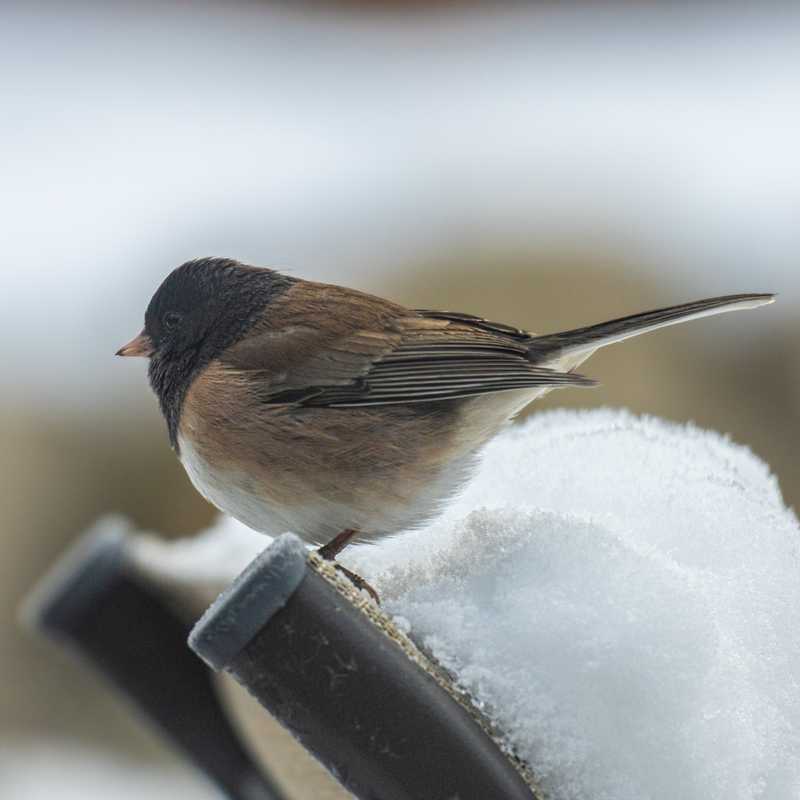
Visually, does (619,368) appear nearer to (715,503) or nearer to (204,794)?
(204,794)

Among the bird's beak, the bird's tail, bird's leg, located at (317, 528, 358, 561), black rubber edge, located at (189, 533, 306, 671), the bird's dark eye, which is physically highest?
black rubber edge, located at (189, 533, 306, 671)

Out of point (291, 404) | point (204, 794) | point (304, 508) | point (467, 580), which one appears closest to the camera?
point (467, 580)

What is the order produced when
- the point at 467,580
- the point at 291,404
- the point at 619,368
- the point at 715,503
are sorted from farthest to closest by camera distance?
the point at 619,368 < the point at 291,404 < the point at 715,503 < the point at 467,580

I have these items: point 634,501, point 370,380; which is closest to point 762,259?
point 370,380

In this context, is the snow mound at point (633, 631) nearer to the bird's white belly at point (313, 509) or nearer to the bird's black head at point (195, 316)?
the bird's white belly at point (313, 509)

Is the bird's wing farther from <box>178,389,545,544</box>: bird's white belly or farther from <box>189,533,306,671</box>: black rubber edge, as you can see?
<box>189,533,306,671</box>: black rubber edge

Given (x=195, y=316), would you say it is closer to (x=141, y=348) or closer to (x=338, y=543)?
(x=141, y=348)

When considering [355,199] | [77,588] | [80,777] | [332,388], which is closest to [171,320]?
[332,388]

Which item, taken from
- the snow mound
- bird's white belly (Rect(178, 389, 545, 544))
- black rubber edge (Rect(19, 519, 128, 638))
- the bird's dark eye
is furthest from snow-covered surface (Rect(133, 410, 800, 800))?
the bird's dark eye
